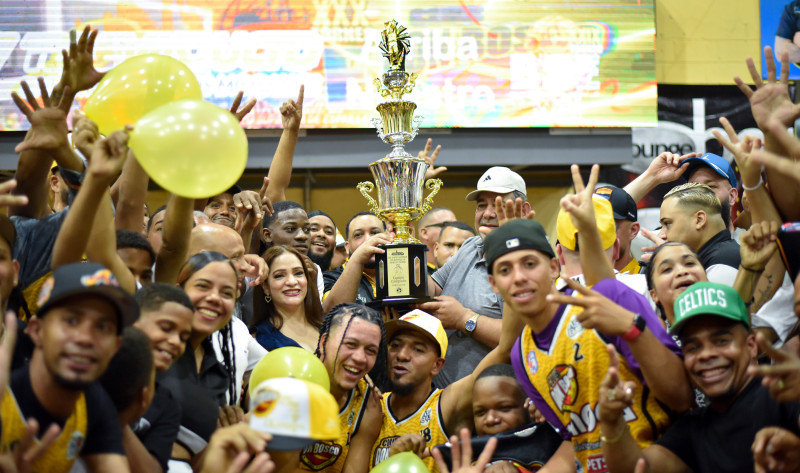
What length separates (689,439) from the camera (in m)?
2.95

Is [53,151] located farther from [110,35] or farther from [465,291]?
[110,35]

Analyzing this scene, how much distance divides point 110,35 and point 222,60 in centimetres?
109

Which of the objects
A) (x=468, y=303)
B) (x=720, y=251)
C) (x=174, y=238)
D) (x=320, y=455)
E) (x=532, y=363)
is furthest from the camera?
(x=468, y=303)

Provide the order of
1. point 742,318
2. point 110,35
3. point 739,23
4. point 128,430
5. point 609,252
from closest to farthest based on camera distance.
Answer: point 128,430, point 742,318, point 609,252, point 110,35, point 739,23

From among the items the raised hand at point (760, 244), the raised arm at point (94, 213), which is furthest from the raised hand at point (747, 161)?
the raised arm at point (94, 213)

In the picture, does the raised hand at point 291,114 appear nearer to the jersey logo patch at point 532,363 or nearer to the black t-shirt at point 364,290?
the black t-shirt at point 364,290

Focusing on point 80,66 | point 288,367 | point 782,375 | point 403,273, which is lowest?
point 782,375

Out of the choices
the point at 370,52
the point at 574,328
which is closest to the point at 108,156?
the point at 574,328

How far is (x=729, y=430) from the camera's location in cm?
285

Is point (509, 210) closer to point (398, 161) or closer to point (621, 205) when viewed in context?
point (621, 205)

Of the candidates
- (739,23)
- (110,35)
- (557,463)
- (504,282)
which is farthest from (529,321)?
(739,23)

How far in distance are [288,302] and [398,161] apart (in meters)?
1.06

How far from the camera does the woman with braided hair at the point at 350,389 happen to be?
12.3 ft

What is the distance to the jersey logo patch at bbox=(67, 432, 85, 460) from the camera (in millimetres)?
2443
